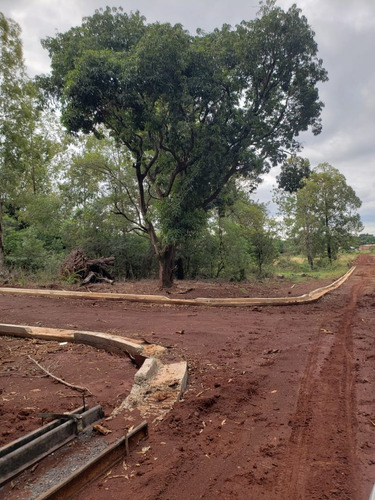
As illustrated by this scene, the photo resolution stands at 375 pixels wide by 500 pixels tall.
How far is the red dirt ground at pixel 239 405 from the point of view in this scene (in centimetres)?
204

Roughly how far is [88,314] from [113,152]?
12.1 m

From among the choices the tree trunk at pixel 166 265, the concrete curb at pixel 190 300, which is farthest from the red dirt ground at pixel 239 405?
the tree trunk at pixel 166 265

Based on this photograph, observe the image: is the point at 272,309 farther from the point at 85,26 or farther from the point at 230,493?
the point at 85,26

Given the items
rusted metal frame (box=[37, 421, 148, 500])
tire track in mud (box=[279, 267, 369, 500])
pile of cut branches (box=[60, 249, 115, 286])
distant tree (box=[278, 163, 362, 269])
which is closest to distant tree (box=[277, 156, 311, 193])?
pile of cut branches (box=[60, 249, 115, 286])

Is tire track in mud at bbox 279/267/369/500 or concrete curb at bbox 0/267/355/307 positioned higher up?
concrete curb at bbox 0/267/355/307

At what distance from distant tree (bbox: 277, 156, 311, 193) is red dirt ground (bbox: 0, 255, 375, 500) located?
6.96 meters

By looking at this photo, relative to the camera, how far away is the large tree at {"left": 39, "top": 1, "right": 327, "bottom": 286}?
8641 mm

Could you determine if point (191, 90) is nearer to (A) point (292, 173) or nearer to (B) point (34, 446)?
(A) point (292, 173)

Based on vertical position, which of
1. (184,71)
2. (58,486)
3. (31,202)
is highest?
(184,71)

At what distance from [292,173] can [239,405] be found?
35.2ft

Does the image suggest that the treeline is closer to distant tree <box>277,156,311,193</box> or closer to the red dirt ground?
distant tree <box>277,156,311,193</box>

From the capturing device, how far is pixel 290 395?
326cm

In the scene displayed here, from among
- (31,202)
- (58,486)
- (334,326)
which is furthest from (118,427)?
(31,202)

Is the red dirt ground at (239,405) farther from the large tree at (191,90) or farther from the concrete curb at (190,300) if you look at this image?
the large tree at (191,90)
